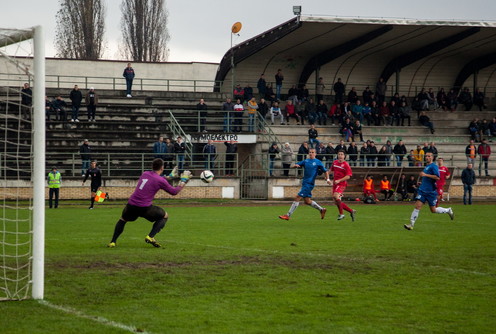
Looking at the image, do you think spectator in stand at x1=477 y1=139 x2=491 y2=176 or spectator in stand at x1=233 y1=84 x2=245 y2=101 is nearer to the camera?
spectator in stand at x1=477 y1=139 x2=491 y2=176

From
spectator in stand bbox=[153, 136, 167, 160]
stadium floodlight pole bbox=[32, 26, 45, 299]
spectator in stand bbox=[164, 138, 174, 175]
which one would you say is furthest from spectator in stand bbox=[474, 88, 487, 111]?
stadium floodlight pole bbox=[32, 26, 45, 299]

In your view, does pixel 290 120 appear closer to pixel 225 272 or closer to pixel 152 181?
pixel 152 181

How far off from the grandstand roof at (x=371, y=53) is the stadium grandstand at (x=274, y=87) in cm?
7

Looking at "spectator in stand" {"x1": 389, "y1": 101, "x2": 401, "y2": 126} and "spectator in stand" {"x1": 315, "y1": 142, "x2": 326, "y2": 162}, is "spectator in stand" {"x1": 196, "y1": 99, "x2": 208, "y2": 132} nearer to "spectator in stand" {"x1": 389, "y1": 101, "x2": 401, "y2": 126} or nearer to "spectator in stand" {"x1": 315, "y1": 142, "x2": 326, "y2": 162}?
"spectator in stand" {"x1": 315, "y1": 142, "x2": 326, "y2": 162}

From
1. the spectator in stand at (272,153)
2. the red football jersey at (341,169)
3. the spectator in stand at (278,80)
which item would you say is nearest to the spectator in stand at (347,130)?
the spectator in stand at (278,80)

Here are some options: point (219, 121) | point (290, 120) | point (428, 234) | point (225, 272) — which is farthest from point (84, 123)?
point (225, 272)

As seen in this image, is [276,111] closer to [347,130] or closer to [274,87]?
[347,130]

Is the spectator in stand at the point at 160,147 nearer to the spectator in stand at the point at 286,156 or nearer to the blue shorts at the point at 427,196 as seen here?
the spectator in stand at the point at 286,156

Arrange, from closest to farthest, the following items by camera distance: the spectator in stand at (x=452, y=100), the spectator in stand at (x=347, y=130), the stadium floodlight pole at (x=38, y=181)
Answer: the stadium floodlight pole at (x=38, y=181) < the spectator in stand at (x=347, y=130) < the spectator in stand at (x=452, y=100)

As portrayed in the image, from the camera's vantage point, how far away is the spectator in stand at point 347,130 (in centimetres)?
4212

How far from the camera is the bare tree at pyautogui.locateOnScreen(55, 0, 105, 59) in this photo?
5862 cm

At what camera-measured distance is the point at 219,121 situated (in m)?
42.2

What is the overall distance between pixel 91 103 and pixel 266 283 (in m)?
31.1

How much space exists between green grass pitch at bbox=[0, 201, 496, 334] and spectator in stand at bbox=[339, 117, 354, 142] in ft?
78.5
